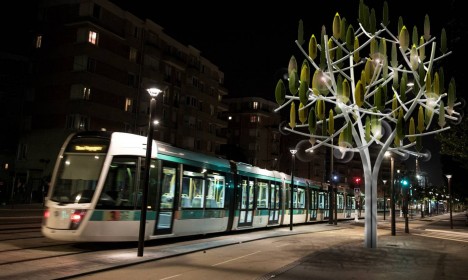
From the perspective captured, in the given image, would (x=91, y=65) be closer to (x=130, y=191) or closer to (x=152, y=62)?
(x=152, y=62)

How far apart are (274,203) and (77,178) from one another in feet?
48.0

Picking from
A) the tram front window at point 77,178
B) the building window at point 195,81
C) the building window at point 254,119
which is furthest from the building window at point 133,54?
the building window at point 254,119

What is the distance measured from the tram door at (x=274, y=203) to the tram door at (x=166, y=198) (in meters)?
10.3

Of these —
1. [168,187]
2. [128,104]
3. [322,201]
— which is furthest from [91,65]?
[168,187]

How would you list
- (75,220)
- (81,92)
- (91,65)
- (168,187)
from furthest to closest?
(91,65) → (81,92) → (168,187) → (75,220)

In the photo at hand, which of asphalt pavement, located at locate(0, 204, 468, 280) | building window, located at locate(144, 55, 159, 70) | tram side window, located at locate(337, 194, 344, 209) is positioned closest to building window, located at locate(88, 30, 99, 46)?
building window, located at locate(144, 55, 159, 70)

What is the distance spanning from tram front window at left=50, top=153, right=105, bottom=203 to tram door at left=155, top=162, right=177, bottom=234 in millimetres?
2542

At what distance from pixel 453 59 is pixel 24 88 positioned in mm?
43361

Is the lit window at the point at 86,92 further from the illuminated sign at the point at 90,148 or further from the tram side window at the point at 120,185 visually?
the tram side window at the point at 120,185

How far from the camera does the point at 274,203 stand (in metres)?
27.0

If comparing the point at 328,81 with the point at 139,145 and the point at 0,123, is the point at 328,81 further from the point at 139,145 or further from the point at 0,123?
the point at 0,123

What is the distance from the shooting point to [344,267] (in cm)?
1316

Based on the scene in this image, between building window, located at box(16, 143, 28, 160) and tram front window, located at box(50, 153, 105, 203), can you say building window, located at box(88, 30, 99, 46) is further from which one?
tram front window, located at box(50, 153, 105, 203)

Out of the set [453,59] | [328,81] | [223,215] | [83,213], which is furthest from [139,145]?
[453,59]
